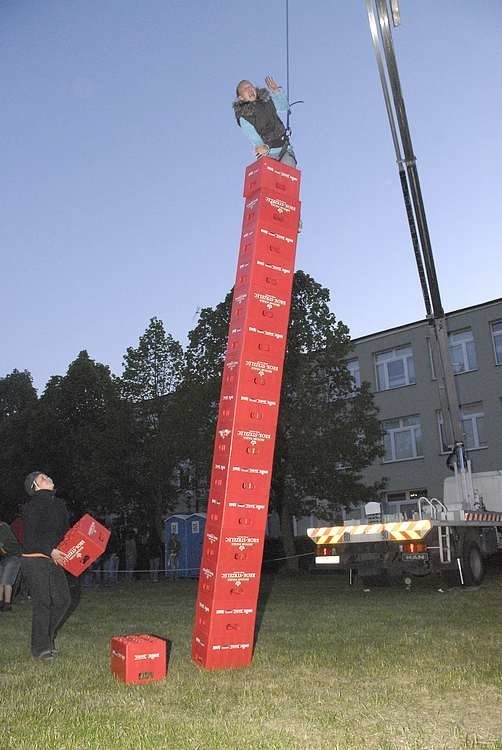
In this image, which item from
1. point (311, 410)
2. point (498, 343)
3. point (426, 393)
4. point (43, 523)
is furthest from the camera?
point (426, 393)

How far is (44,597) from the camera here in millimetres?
7219

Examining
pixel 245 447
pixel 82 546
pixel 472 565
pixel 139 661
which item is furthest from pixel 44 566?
pixel 472 565

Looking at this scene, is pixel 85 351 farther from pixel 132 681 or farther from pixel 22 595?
pixel 132 681

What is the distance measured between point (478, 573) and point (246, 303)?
35.3 feet

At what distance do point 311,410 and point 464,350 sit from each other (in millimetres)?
12846

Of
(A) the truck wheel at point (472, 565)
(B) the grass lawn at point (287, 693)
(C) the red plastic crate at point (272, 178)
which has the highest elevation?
(C) the red plastic crate at point (272, 178)

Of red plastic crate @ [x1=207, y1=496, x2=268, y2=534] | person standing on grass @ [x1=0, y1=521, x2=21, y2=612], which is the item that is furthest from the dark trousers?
person standing on grass @ [x1=0, y1=521, x2=21, y2=612]

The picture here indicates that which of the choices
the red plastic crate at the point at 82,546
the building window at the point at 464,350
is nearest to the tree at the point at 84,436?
the building window at the point at 464,350

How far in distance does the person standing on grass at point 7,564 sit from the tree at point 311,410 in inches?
463

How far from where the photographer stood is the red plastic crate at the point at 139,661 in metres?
5.82

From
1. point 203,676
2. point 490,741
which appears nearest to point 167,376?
point 203,676

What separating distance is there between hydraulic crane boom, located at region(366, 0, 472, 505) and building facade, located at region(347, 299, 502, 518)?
1438 cm

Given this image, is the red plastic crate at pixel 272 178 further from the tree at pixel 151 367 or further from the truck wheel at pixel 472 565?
the tree at pixel 151 367

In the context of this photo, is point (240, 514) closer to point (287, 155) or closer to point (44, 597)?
point (44, 597)
